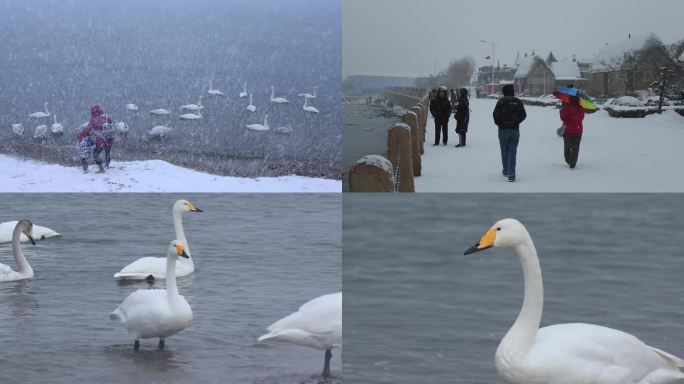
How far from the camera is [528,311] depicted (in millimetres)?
3830

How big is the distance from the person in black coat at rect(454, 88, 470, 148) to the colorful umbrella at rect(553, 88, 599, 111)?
583 millimetres

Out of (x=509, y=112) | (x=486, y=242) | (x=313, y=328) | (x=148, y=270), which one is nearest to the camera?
(x=486, y=242)

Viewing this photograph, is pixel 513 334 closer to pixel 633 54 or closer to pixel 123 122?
pixel 633 54

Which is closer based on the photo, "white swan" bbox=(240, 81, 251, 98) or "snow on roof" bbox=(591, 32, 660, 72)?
"snow on roof" bbox=(591, 32, 660, 72)

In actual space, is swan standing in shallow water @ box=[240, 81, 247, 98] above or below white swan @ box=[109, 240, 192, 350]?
above

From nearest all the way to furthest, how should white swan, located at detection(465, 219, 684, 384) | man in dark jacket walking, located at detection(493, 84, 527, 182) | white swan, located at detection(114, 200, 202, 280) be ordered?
white swan, located at detection(465, 219, 684, 384) < white swan, located at detection(114, 200, 202, 280) < man in dark jacket walking, located at detection(493, 84, 527, 182)

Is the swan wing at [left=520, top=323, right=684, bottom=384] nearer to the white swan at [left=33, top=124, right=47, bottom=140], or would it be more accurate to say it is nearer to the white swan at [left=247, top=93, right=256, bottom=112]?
the white swan at [left=247, top=93, right=256, bottom=112]

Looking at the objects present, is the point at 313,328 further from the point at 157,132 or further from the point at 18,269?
the point at 157,132

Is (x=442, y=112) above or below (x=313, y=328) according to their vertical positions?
above

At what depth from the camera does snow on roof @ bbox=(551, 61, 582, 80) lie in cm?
762

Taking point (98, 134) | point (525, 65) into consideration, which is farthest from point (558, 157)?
point (98, 134)

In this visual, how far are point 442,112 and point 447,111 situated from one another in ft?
0.11

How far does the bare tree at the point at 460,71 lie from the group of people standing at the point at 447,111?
0.24 feet

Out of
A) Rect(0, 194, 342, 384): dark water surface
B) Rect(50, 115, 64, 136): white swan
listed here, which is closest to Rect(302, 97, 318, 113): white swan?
Rect(0, 194, 342, 384): dark water surface
